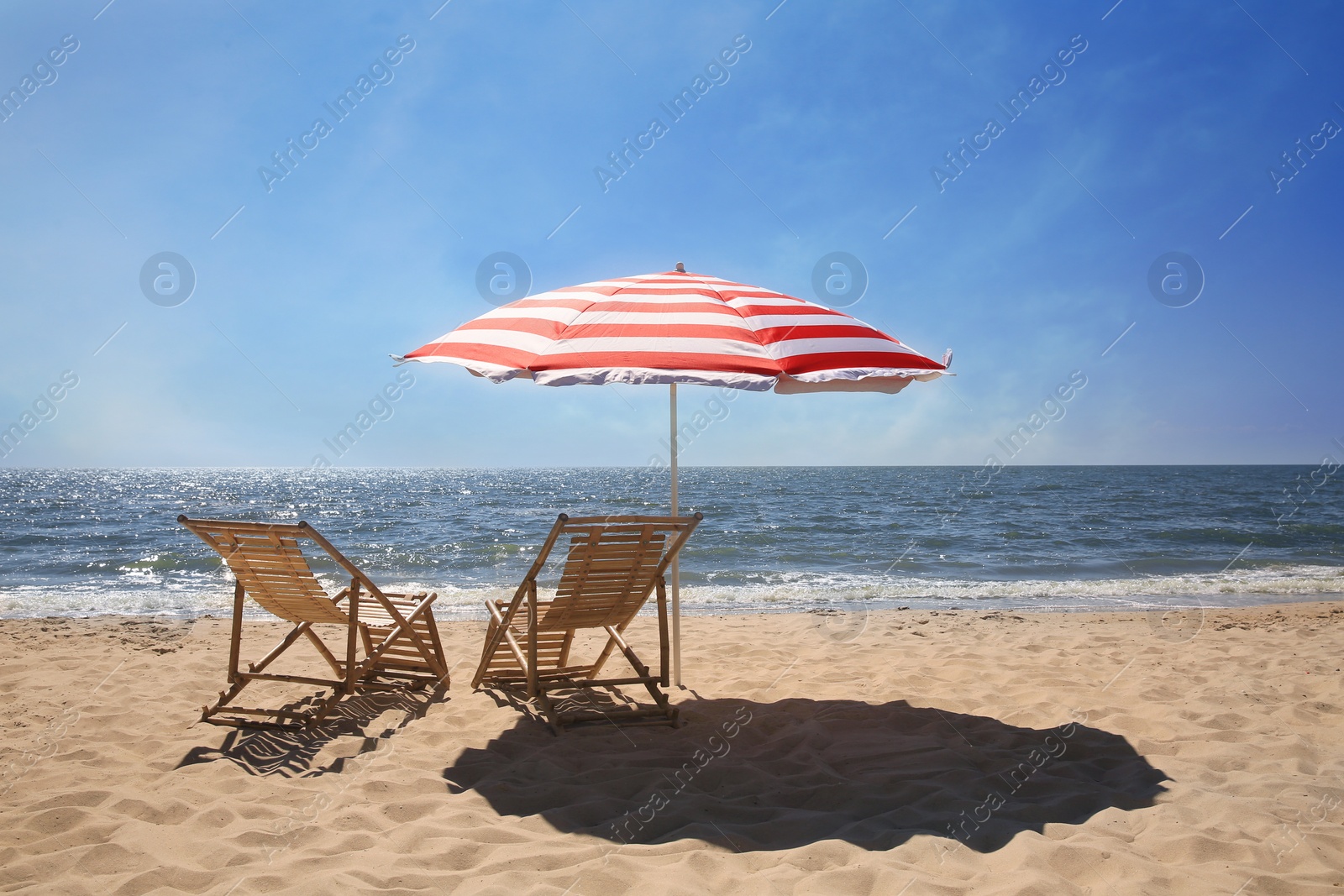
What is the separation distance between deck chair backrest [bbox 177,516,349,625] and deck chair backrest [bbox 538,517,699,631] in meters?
1.17

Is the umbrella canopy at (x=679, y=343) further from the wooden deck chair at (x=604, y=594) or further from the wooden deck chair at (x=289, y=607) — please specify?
the wooden deck chair at (x=289, y=607)

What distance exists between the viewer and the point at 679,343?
10.6 feet

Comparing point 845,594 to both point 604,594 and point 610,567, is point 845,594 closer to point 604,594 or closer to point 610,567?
point 604,594

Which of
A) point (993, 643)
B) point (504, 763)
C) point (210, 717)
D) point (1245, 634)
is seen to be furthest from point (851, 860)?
point (1245, 634)

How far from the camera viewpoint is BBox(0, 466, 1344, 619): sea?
10.2 meters

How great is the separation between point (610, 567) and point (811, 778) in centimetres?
135

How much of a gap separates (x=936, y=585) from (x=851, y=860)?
31.7 ft

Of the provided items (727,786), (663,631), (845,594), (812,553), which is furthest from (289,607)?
(812,553)

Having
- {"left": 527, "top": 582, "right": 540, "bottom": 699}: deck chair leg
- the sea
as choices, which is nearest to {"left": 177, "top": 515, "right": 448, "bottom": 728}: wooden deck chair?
{"left": 527, "top": 582, "right": 540, "bottom": 699}: deck chair leg

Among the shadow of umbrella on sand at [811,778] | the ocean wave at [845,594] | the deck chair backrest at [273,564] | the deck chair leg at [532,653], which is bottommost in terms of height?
the ocean wave at [845,594]

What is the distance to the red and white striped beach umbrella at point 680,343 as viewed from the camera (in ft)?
10.3

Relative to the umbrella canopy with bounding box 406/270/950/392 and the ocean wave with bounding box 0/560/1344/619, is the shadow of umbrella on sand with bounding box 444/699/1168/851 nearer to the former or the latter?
the umbrella canopy with bounding box 406/270/950/392

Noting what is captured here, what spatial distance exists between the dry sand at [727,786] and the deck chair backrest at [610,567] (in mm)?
588

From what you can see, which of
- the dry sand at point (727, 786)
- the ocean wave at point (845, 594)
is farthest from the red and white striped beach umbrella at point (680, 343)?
the ocean wave at point (845, 594)
